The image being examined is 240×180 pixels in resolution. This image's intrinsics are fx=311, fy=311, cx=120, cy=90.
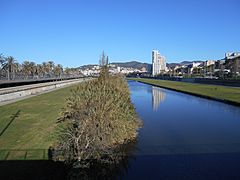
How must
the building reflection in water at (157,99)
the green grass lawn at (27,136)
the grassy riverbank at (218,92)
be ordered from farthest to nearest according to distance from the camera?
the grassy riverbank at (218,92), the building reflection in water at (157,99), the green grass lawn at (27,136)

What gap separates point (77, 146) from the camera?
448 inches

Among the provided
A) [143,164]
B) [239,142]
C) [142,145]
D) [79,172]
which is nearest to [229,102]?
[239,142]

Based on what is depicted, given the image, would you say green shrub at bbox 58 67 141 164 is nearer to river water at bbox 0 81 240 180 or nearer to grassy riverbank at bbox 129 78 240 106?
river water at bbox 0 81 240 180

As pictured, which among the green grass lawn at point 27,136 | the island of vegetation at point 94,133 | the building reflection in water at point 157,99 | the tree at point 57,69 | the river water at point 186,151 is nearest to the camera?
the river water at point 186,151

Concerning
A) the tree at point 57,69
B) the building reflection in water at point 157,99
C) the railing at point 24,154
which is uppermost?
the tree at point 57,69

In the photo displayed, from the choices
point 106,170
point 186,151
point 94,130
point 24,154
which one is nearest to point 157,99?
point 186,151

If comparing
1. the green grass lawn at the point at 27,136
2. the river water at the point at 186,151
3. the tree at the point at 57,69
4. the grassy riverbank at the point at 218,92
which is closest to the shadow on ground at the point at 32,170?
the green grass lawn at the point at 27,136

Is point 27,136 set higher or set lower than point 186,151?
higher

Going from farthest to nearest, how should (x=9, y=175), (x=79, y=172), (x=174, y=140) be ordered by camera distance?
(x=174, y=140), (x=79, y=172), (x=9, y=175)

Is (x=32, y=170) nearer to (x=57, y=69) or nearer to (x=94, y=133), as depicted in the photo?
(x=94, y=133)

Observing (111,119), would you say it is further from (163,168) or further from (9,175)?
(9,175)

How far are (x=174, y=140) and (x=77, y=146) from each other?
20.8ft

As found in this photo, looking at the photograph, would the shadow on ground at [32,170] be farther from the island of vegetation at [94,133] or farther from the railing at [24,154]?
the island of vegetation at [94,133]

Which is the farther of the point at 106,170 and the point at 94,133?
the point at 94,133
